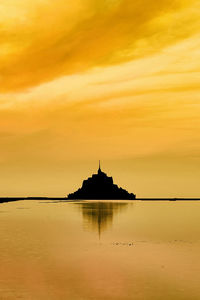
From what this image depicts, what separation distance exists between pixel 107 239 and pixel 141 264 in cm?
2205

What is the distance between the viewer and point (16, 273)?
36.4m

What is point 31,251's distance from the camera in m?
50.2

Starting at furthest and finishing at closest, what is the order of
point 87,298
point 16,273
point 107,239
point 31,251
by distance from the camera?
point 107,239 < point 31,251 < point 16,273 < point 87,298

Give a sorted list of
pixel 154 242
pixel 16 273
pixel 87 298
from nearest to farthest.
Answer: pixel 87 298
pixel 16 273
pixel 154 242

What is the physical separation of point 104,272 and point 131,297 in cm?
929

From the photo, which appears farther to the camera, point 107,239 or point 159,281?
point 107,239

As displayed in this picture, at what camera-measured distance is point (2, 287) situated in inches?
1238

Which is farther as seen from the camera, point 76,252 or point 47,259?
point 76,252

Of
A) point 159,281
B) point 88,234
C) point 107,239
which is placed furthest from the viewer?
point 88,234

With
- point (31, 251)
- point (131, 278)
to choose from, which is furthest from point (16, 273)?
point (31, 251)

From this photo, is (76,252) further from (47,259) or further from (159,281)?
(159,281)

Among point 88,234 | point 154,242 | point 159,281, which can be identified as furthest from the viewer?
point 88,234

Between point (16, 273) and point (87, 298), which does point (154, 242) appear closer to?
point (16, 273)

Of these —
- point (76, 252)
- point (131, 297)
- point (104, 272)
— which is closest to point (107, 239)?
point (76, 252)
